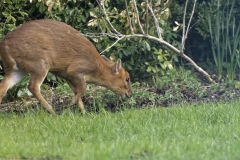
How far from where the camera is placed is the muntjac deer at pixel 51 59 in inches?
317

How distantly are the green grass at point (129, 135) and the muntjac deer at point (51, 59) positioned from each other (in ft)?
2.14

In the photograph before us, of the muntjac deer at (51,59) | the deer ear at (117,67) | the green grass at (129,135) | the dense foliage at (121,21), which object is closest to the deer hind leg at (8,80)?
the muntjac deer at (51,59)

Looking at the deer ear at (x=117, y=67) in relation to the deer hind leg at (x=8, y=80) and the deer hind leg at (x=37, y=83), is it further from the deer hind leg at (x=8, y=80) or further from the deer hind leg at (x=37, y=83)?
the deer hind leg at (x=8, y=80)

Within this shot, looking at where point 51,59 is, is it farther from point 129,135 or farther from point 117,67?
point 129,135

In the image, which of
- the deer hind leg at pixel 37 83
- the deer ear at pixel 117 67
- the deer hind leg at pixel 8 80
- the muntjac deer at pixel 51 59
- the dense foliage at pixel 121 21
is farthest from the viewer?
the dense foliage at pixel 121 21

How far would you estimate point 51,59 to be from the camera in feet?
27.5

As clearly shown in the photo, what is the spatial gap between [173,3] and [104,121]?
19.0ft

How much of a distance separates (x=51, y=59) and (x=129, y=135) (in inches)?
104

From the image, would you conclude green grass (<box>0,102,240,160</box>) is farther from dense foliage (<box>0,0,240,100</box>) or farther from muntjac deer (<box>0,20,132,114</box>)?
dense foliage (<box>0,0,240,100</box>)

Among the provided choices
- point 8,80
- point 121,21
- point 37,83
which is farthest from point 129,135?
point 121,21

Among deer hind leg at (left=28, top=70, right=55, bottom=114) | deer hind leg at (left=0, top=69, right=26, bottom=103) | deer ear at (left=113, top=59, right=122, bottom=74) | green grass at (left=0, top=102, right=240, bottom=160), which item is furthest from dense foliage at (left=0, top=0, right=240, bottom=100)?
green grass at (left=0, top=102, right=240, bottom=160)

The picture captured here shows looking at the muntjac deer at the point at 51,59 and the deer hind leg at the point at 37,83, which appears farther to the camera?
the deer hind leg at the point at 37,83

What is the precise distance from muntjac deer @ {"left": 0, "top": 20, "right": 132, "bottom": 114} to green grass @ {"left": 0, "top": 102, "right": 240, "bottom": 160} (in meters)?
0.65

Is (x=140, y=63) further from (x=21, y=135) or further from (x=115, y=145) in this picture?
(x=115, y=145)
